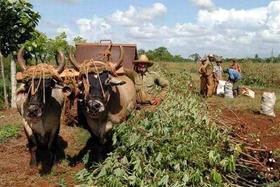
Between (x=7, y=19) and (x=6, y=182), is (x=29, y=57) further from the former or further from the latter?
(x=6, y=182)

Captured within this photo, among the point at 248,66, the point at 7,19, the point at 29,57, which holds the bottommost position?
the point at 248,66

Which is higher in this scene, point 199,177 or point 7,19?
point 7,19

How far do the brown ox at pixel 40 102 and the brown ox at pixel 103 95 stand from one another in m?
0.45

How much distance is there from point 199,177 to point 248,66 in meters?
20.4

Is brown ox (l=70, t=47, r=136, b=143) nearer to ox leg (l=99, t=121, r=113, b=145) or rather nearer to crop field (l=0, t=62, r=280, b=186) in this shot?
ox leg (l=99, t=121, r=113, b=145)

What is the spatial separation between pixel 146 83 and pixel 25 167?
2.78m

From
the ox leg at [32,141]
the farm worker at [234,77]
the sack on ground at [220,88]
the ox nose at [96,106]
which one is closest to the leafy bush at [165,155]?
the ox nose at [96,106]

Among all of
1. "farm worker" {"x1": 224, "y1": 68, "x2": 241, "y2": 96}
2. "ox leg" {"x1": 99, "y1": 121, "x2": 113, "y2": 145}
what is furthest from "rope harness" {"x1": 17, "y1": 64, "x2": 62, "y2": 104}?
"farm worker" {"x1": 224, "y1": 68, "x2": 241, "y2": 96}

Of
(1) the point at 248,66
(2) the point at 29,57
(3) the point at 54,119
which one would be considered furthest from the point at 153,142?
(1) the point at 248,66

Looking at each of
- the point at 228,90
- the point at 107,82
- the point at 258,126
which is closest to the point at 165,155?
the point at 107,82

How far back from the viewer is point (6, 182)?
6883 mm

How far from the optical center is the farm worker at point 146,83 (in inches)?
328

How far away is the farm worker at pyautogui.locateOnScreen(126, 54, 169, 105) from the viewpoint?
8336mm

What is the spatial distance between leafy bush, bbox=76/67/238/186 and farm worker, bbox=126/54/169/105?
4.17 feet
